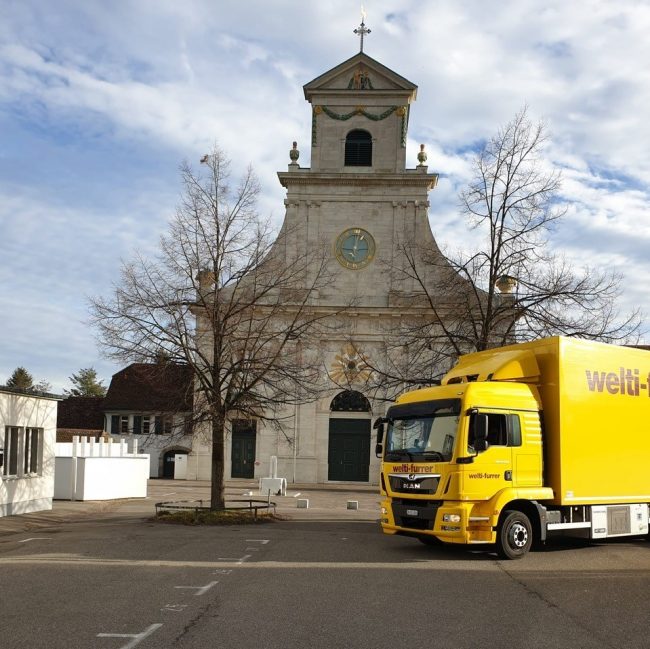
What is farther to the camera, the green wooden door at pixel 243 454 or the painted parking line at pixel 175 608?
the green wooden door at pixel 243 454

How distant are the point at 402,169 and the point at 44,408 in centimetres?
3005

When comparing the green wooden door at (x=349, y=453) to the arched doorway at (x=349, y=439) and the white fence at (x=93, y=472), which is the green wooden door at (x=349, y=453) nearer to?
the arched doorway at (x=349, y=439)

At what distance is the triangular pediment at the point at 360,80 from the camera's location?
4922 centimetres

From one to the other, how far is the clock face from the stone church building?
0.19ft

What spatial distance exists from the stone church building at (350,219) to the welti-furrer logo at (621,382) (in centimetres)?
3058

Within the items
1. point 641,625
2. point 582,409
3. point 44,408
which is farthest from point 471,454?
point 44,408

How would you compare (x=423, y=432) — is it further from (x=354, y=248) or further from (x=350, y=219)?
(x=350, y=219)

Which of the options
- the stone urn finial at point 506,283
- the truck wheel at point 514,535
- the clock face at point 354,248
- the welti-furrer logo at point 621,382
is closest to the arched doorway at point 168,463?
the clock face at point 354,248

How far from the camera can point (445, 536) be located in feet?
48.9

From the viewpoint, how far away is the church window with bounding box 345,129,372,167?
4991cm

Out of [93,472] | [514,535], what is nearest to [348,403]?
[93,472]

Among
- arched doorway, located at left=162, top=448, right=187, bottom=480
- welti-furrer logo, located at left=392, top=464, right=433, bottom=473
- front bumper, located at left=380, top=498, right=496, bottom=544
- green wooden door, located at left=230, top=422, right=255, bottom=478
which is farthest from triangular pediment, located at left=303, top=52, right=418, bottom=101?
front bumper, located at left=380, top=498, right=496, bottom=544

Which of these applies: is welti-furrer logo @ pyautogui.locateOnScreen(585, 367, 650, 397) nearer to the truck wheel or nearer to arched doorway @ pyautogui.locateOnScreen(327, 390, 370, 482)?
the truck wheel

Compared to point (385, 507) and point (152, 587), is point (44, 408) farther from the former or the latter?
point (152, 587)
